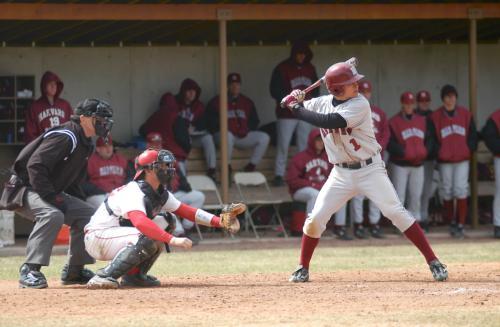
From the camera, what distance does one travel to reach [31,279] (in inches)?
338

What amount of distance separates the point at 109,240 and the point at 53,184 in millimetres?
658

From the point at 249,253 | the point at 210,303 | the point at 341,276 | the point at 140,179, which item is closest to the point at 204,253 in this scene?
the point at 249,253

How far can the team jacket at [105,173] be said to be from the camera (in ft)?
43.1

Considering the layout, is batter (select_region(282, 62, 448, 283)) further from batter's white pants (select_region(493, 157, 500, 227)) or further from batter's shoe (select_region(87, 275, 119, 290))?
batter's white pants (select_region(493, 157, 500, 227))

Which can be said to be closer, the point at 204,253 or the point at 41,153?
the point at 41,153

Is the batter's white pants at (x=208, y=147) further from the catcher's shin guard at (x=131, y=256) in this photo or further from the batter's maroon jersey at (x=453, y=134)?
the catcher's shin guard at (x=131, y=256)

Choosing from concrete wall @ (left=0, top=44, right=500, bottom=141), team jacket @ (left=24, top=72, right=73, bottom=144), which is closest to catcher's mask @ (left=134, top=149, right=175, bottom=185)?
team jacket @ (left=24, top=72, right=73, bottom=144)

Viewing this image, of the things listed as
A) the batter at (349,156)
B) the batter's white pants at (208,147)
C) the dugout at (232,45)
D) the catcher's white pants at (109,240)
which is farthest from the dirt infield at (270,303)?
the batter's white pants at (208,147)

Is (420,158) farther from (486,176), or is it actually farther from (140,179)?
(140,179)

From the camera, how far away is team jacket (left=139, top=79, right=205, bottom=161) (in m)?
14.0

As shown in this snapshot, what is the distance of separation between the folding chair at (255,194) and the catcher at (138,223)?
17.5ft

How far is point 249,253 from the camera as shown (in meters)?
12.3

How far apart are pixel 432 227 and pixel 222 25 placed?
13.5ft

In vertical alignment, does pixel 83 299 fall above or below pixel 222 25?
below
